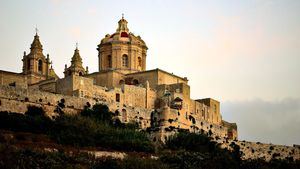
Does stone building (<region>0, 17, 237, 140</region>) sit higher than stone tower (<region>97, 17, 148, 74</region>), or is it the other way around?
stone tower (<region>97, 17, 148, 74</region>)

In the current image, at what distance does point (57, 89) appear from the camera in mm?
57531

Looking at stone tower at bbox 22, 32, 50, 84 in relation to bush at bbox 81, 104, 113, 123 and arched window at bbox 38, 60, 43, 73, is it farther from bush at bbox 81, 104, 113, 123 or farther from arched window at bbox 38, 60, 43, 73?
bush at bbox 81, 104, 113, 123

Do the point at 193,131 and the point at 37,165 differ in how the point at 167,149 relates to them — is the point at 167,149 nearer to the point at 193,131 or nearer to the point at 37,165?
the point at 193,131

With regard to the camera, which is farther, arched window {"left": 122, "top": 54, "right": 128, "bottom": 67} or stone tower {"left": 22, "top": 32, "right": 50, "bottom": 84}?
stone tower {"left": 22, "top": 32, "right": 50, "bottom": 84}

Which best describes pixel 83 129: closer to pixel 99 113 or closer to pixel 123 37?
pixel 99 113

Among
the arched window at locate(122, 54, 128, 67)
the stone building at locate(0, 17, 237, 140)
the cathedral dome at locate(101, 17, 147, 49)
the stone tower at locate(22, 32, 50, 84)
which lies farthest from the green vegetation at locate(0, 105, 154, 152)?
the stone tower at locate(22, 32, 50, 84)

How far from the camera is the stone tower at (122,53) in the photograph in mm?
65000

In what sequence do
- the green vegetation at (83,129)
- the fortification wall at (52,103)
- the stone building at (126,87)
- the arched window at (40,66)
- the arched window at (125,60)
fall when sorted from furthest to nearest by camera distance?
1. the arched window at (40,66)
2. the arched window at (125,60)
3. the stone building at (126,87)
4. the fortification wall at (52,103)
5. the green vegetation at (83,129)

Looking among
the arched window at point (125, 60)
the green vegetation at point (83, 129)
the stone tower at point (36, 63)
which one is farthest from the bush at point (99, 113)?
the stone tower at point (36, 63)

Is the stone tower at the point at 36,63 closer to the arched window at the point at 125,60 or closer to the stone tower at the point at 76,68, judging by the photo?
the stone tower at the point at 76,68

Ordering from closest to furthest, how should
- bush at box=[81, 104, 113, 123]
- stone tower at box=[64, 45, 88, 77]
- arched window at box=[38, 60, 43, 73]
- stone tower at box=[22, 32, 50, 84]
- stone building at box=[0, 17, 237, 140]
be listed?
bush at box=[81, 104, 113, 123] < stone building at box=[0, 17, 237, 140] < stone tower at box=[64, 45, 88, 77] < stone tower at box=[22, 32, 50, 84] < arched window at box=[38, 60, 43, 73]

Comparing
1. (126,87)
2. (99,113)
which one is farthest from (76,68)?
(99,113)

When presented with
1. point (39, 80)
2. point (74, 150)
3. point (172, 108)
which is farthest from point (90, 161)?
point (39, 80)

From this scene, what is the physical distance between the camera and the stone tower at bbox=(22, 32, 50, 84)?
66.0 metres
